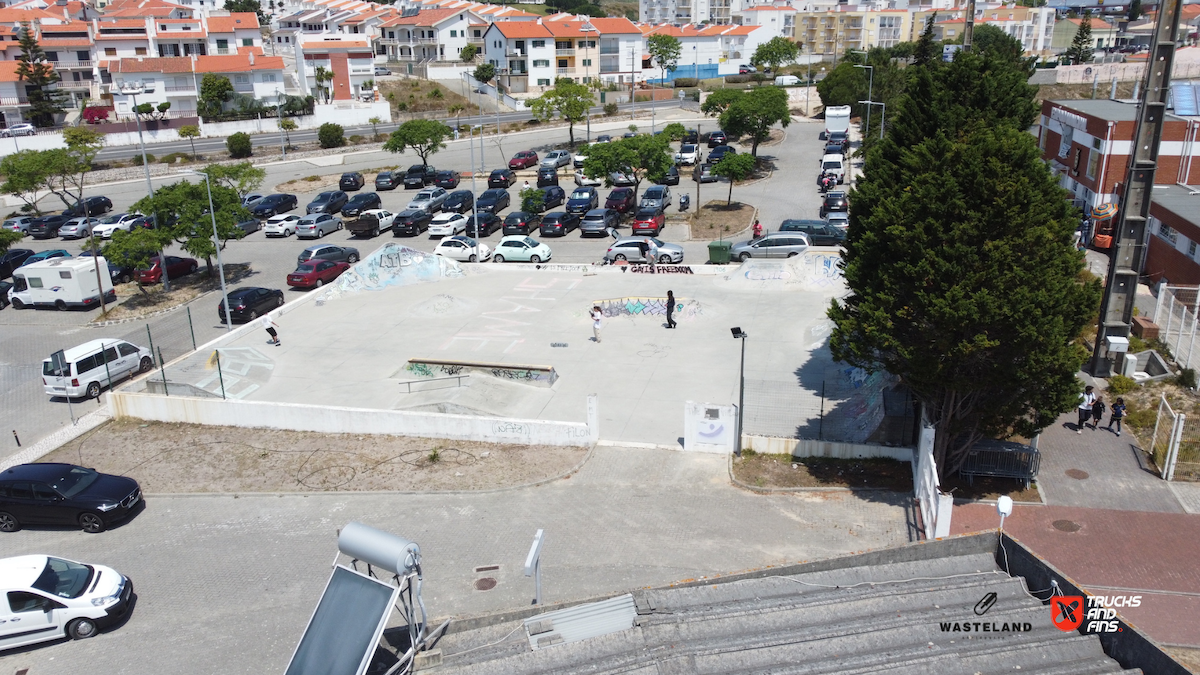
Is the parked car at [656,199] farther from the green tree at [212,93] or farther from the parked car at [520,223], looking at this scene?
the green tree at [212,93]

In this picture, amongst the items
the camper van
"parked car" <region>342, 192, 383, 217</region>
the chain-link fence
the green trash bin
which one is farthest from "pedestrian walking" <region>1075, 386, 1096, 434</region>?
"parked car" <region>342, 192, 383, 217</region>

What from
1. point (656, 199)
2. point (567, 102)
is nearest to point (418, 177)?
point (567, 102)

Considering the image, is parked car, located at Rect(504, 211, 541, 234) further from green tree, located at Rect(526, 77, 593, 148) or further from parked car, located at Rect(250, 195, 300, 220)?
green tree, located at Rect(526, 77, 593, 148)

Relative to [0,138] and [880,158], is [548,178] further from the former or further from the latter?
[0,138]

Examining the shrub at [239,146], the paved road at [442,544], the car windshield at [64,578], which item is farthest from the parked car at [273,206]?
the car windshield at [64,578]

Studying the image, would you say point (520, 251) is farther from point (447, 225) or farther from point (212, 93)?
point (212, 93)

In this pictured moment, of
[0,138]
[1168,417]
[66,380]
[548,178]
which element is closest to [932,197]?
[1168,417]
